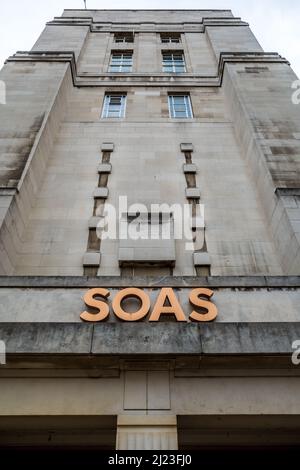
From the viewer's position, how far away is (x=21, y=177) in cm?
1138

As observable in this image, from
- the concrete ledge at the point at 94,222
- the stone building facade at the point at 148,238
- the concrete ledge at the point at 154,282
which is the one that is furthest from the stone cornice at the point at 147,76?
the concrete ledge at the point at 154,282

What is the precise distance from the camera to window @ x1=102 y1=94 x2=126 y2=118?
1709 cm

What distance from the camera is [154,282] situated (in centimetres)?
820

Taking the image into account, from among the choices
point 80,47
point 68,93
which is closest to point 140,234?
point 68,93

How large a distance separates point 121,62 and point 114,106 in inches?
238

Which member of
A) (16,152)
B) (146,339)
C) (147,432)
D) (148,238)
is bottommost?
(147,432)

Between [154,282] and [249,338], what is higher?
[154,282]

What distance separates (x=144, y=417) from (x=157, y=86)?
16889mm

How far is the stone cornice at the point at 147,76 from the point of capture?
18047 mm

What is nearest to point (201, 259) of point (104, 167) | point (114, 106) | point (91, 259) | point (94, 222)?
point (91, 259)

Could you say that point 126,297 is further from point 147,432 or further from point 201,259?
point 201,259

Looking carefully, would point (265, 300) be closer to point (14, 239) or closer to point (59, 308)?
point (59, 308)

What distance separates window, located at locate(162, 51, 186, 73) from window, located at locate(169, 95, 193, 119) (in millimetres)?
3767

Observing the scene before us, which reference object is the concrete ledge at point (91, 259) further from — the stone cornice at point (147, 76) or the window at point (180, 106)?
the stone cornice at point (147, 76)
